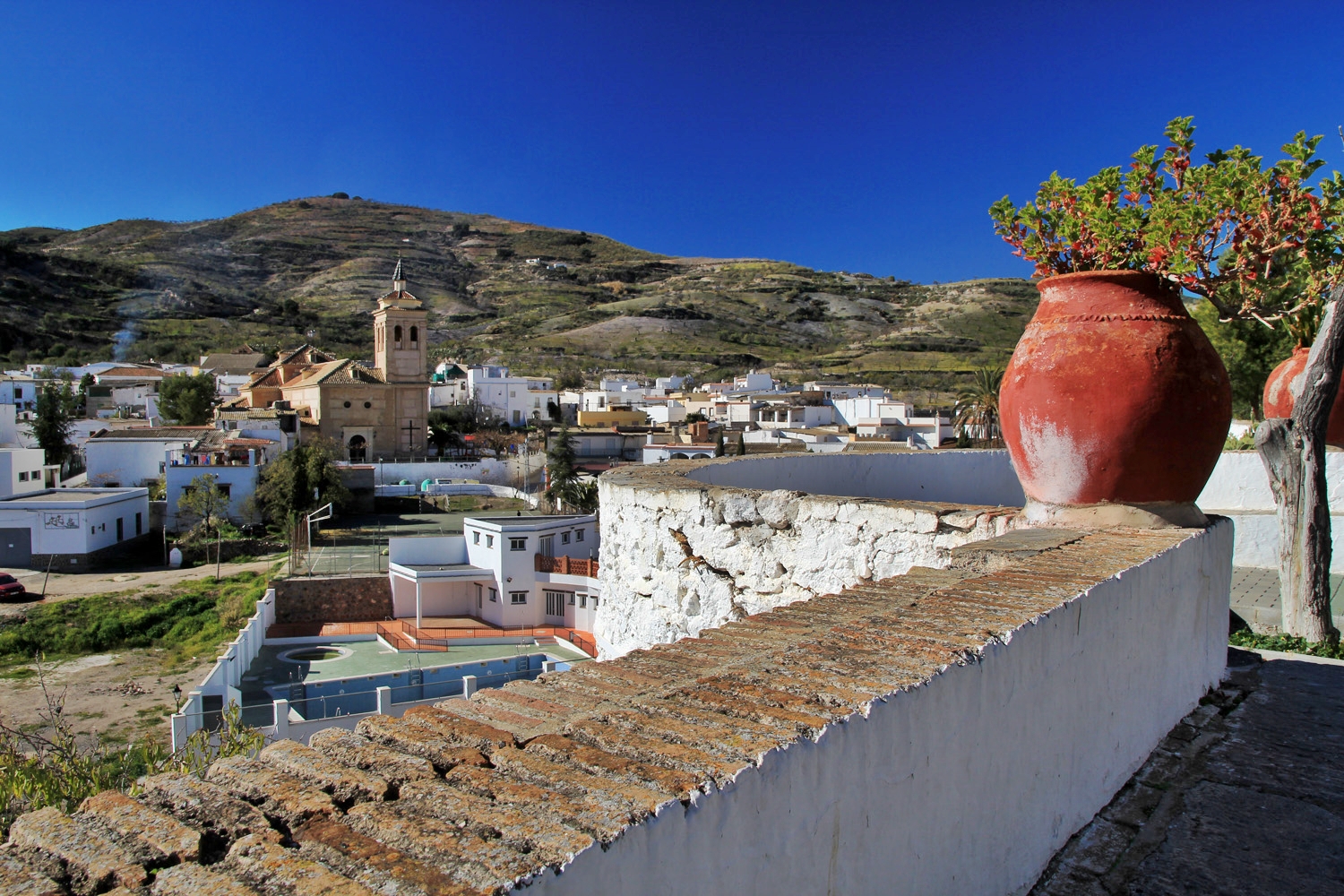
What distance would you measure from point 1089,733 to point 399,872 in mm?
2392

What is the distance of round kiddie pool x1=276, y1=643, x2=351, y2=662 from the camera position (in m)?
20.0

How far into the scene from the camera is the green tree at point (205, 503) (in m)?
28.0

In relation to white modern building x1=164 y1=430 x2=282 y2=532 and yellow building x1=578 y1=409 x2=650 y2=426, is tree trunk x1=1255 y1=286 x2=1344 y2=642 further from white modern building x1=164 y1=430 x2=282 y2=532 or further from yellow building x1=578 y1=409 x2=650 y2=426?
yellow building x1=578 y1=409 x2=650 y2=426

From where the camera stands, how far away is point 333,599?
23.6 metres

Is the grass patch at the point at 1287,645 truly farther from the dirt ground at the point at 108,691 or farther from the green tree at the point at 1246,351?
the dirt ground at the point at 108,691

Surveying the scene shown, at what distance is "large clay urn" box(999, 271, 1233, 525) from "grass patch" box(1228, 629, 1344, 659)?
1.95 meters

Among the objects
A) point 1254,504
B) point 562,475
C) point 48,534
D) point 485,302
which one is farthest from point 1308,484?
point 485,302

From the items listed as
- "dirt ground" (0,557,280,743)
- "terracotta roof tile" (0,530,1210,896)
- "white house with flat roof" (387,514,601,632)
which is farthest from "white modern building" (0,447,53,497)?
"terracotta roof tile" (0,530,1210,896)

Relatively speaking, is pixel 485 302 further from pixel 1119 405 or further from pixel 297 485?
pixel 1119 405

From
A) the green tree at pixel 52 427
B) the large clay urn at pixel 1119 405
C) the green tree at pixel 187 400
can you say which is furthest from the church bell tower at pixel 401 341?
the large clay urn at pixel 1119 405

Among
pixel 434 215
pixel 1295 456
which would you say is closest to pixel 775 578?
pixel 1295 456

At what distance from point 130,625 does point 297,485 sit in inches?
370

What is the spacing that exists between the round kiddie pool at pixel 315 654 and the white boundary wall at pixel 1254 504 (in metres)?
17.6

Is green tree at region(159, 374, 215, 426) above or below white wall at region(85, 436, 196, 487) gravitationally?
above
